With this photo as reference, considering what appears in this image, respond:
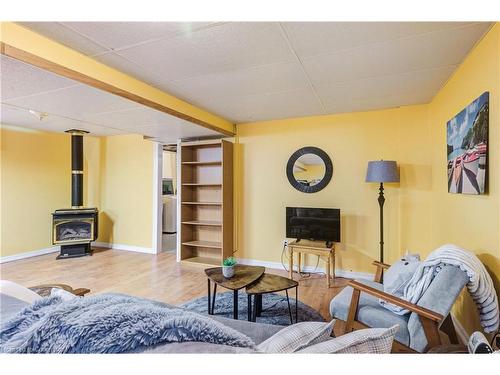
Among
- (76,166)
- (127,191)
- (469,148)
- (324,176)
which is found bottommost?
(127,191)

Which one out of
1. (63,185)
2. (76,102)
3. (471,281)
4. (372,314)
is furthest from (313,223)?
(63,185)

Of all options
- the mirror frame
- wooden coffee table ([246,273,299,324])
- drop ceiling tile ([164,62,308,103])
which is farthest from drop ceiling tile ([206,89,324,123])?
wooden coffee table ([246,273,299,324])

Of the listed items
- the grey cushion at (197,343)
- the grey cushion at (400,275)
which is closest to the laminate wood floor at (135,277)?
the grey cushion at (400,275)

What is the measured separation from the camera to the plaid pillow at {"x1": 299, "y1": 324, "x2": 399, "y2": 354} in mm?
750

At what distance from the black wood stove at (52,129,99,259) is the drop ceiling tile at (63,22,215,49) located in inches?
128

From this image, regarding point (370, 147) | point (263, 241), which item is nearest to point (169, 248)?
point (263, 241)

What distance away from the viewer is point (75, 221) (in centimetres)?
438

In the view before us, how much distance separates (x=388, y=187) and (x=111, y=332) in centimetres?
335

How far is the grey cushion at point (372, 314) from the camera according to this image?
1.51 meters

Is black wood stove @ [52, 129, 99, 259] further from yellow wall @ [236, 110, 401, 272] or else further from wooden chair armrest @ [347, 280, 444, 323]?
wooden chair armrest @ [347, 280, 444, 323]

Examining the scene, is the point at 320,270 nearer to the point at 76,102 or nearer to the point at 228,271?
the point at 228,271

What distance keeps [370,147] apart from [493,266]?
80.3 inches

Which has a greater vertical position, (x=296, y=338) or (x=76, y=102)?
(x=76, y=102)
